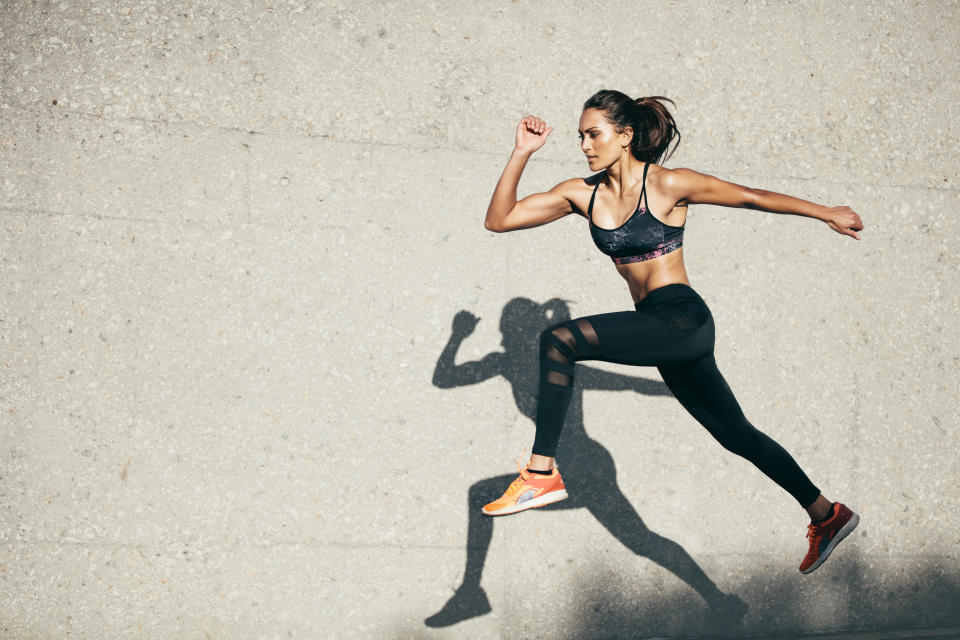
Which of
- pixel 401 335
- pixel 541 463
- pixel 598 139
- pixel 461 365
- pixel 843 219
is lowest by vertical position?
pixel 541 463

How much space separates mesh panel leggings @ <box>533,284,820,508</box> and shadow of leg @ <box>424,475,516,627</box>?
1.31m

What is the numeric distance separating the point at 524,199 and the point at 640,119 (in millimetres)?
567

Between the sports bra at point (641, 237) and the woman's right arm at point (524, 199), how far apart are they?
22 cm

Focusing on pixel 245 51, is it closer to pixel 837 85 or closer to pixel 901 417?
pixel 837 85

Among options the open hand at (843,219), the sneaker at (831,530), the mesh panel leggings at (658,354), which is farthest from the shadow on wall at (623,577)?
the open hand at (843,219)

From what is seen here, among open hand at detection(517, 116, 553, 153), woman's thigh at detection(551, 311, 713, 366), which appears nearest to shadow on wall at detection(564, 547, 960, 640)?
woman's thigh at detection(551, 311, 713, 366)

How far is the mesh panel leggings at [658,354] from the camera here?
2.82m

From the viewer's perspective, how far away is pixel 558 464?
4312mm

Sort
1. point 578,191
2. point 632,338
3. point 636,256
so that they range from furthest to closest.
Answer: point 578,191 < point 636,256 < point 632,338

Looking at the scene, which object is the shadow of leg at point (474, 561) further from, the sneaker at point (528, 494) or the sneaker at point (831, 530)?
the sneaker at point (831, 530)

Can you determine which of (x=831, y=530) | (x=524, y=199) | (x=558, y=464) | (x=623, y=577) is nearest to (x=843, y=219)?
(x=524, y=199)

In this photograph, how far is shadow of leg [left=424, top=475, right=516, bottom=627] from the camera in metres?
4.20

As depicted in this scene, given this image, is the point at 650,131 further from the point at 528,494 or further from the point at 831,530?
the point at 831,530

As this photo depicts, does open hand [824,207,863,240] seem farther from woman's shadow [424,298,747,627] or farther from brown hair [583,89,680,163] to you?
woman's shadow [424,298,747,627]
